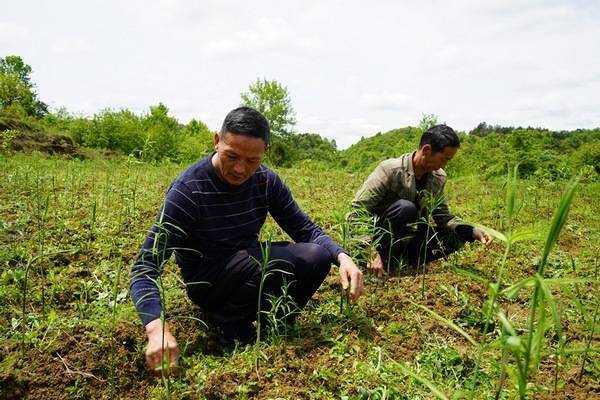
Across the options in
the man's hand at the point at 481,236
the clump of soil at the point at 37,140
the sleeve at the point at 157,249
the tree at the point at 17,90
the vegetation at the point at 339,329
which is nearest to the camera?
the vegetation at the point at 339,329

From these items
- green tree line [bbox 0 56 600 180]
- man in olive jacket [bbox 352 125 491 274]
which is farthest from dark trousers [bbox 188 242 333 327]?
green tree line [bbox 0 56 600 180]

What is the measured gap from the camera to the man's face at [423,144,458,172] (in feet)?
11.2

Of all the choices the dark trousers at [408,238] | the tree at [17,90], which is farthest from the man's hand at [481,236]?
the tree at [17,90]

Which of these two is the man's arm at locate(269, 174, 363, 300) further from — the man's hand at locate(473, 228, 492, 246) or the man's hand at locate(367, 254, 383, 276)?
the man's hand at locate(473, 228, 492, 246)

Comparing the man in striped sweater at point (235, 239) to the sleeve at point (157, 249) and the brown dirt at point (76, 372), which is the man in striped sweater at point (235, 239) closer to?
the sleeve at point (157, 249)

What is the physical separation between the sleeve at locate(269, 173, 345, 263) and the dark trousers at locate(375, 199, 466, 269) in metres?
0.71

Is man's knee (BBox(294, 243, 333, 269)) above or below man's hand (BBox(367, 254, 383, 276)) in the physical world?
above

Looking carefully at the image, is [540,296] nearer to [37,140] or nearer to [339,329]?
[339,329]

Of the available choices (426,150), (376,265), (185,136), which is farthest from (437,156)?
(185,136)

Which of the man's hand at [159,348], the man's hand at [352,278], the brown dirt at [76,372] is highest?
the man's hand at [352,278]

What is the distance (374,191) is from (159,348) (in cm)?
222

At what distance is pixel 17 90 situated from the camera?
24875 millimetres

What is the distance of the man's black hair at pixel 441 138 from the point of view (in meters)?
3.37

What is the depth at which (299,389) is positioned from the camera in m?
1.98
